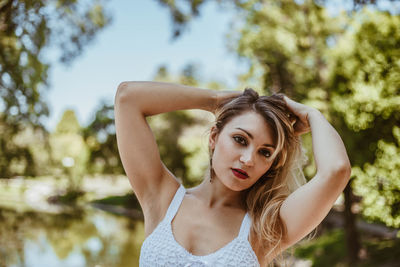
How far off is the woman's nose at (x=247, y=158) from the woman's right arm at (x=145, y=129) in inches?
13.6

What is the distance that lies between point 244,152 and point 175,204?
40cm

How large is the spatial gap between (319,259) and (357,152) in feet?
22.6

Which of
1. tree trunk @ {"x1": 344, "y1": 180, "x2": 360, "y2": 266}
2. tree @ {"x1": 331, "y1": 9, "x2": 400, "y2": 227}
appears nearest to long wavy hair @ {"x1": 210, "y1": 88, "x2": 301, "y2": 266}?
tree @ {"x1": 331, "y1": 9, "x2": 400, "y2": 227}

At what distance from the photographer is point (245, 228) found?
169 cm

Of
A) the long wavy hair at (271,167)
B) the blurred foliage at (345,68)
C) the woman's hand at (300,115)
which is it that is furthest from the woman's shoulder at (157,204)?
the blurred foliage at (345,68)

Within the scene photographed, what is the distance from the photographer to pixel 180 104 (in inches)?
69.2

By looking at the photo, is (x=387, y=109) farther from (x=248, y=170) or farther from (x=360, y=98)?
(x=248, y=170)

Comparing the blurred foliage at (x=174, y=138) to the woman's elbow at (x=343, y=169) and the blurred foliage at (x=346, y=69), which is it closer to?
the blurred foliage at (x=346, y=69)

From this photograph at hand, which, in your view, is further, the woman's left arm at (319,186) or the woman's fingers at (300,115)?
the woman's fingers at (300,115)

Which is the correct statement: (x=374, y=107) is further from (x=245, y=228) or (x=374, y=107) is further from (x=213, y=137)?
(x=245, y=228)

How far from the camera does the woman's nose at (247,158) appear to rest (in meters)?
1.60

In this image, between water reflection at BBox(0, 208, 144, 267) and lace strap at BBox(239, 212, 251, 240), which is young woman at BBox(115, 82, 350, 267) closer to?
lace strap at BBox(239, 212, 251, 240)

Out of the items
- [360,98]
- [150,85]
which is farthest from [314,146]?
[360,98]

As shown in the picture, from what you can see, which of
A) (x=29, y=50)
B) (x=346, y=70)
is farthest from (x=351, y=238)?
(x=29, y=50)
